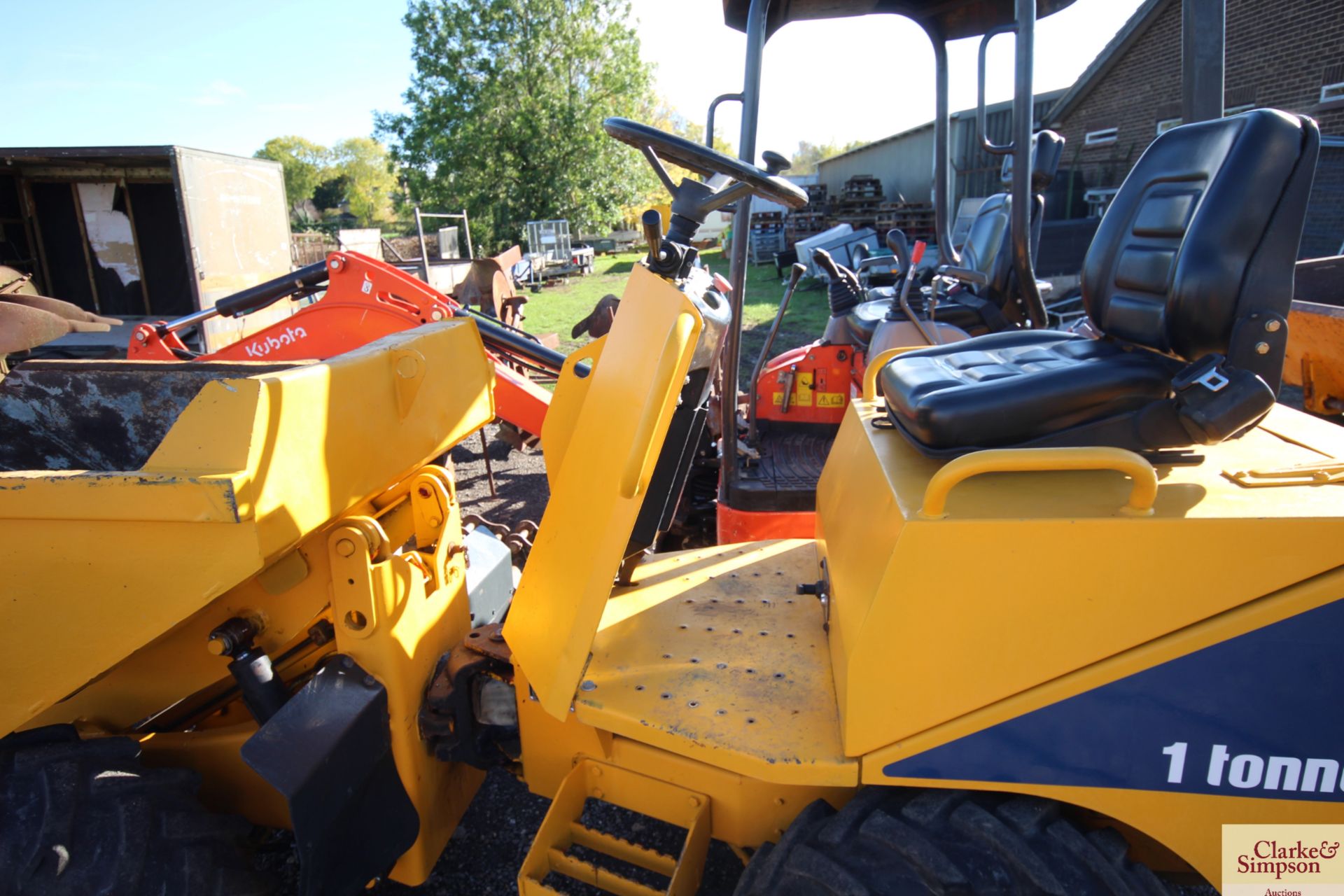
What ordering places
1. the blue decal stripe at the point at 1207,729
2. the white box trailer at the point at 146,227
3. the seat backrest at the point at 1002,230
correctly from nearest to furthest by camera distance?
the blue decal stripe at the point at 1207,729 → the seat backrest at the point at 1002,230 → the white box trailer at the point at 146,227

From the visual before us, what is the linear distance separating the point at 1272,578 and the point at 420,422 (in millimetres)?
1845

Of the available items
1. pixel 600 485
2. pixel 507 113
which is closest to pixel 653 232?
pixel 600 485

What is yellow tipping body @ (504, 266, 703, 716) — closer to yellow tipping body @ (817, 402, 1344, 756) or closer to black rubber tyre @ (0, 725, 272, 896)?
yellow tipping body @ (817, 402, 1344, 756)

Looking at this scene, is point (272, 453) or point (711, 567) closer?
point (272, 453)

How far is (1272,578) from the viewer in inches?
47.3

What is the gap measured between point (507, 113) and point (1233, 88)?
1996cm

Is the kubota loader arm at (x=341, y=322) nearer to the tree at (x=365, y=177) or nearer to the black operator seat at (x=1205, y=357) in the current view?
the black operator seat at (x=1205, y=357)

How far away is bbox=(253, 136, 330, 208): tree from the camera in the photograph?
4378cm

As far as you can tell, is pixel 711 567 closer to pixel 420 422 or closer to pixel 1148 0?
pixel 420 422

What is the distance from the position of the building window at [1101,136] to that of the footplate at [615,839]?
15.3m

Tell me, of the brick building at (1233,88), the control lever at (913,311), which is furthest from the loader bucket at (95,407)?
the brick building at (1233,88)

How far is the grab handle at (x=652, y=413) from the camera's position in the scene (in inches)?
58.9

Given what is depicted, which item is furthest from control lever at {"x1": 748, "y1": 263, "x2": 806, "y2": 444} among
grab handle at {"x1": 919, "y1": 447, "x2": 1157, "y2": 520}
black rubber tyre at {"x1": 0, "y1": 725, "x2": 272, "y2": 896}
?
black rubber tyre at {"x1": 0, "y1": 725, "x2": 272, "y2": 896}

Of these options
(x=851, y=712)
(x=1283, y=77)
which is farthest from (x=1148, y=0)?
(x=851, y=712)
